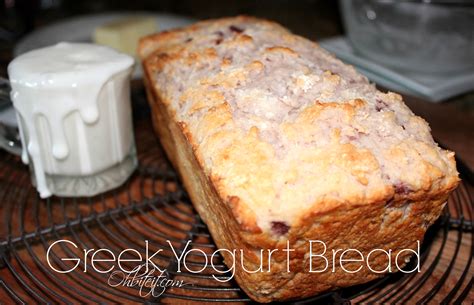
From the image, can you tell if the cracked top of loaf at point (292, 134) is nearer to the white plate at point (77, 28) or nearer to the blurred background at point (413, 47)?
the blurred background at point (413, 47)

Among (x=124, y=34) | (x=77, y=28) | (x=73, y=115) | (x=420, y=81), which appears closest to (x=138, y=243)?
(x=73, y=115)

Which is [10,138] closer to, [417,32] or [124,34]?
[124,34]

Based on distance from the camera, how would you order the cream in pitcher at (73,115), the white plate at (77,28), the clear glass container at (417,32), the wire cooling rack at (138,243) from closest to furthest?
the wire cooling rack at (138,243)
the cream in pitcher at (73,115)
the clear glass container at (417,32)
the white plate at (77,28)

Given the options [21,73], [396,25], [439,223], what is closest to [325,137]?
[439,223]

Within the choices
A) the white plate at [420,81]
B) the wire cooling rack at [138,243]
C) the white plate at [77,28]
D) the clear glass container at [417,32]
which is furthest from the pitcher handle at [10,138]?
the clear glass container at [417,32]

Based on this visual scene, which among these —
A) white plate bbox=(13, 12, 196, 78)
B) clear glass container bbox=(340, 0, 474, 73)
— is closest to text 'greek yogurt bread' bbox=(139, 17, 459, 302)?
clear glass container bbox=(340, 0, 474, 73)

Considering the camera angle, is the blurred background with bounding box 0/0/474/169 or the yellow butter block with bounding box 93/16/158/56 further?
the yellow butter block with bounding box 93/16/158/56

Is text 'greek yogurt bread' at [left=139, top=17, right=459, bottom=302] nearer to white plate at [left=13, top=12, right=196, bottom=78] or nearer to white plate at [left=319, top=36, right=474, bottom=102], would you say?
white plate at [left=319, top=36, right=474, bottom=102]
